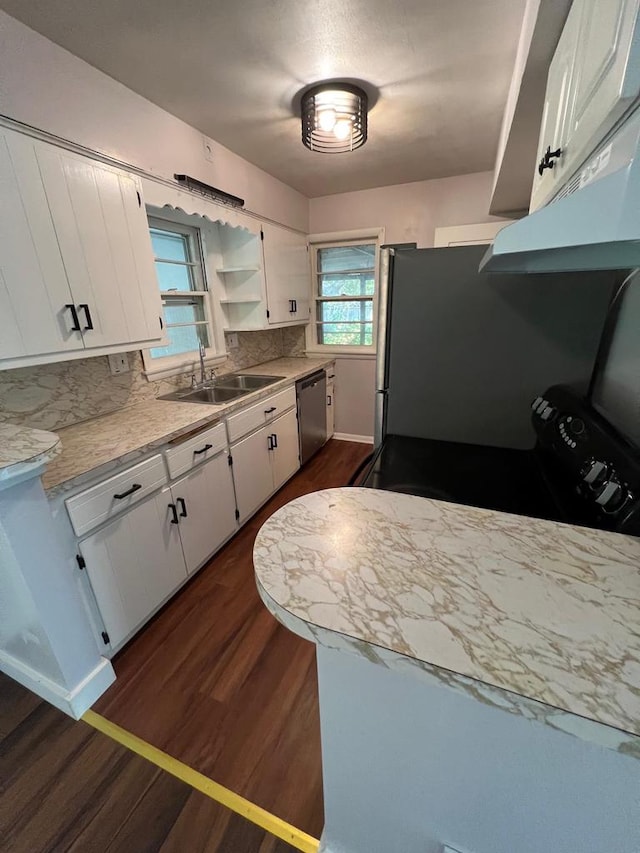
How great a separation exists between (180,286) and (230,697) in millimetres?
2439

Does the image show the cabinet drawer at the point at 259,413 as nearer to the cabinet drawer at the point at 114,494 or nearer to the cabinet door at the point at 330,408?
the cabinet drawer at the point at 114,494

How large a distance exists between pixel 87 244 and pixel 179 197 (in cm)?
77

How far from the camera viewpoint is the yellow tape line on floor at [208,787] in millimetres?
1022

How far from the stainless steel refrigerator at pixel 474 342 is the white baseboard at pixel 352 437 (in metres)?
2.08

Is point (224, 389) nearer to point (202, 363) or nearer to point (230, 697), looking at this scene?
point (202, 363)

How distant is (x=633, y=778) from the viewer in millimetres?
479

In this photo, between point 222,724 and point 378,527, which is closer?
point 378,527

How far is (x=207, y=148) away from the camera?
2164 millimetres

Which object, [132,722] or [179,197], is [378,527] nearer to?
[132,722]

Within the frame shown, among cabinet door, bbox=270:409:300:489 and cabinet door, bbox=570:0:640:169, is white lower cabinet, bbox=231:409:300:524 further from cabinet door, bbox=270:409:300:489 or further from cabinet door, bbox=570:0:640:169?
cabinet door, bbox=570:0:640:169

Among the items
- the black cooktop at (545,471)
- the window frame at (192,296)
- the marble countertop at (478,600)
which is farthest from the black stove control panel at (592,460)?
the window frame at (192,296)

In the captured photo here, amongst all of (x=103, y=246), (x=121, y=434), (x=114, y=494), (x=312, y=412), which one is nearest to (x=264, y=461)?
(x=312, y=412)

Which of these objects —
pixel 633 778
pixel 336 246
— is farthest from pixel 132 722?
pixel 336 246

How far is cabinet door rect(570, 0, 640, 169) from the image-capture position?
472 millimetres
